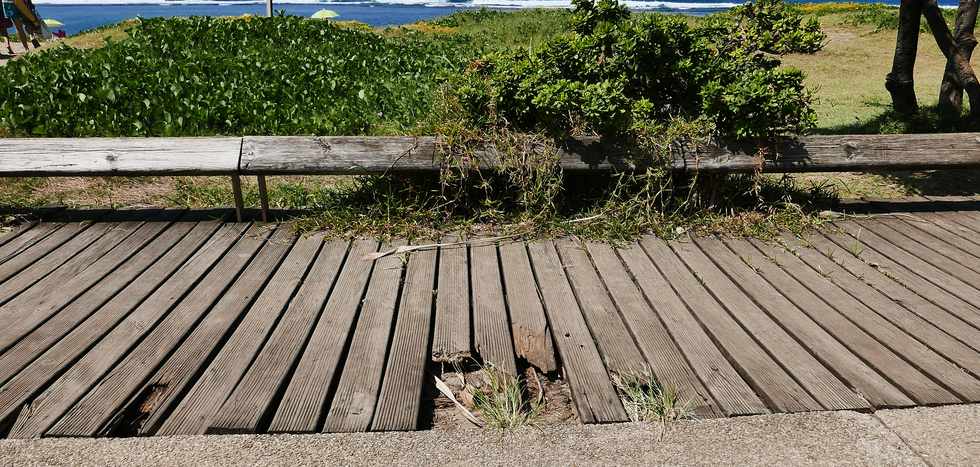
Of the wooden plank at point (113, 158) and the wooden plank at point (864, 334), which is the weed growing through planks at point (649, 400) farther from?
the wooden plank at point (113, 158)

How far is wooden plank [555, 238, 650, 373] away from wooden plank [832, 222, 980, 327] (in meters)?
1.89

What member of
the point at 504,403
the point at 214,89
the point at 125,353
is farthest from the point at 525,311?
the point at 214,89

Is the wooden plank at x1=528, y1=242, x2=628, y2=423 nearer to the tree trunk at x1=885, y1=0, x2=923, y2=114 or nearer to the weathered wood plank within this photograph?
the weathered wood plank

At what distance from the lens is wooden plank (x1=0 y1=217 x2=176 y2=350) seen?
346 centimetres

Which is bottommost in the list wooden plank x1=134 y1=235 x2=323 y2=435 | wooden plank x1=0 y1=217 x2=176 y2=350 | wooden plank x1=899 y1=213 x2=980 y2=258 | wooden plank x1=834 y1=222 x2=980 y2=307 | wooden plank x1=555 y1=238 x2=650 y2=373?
wooden plank x1=899 y1=213 x2=980 y2=258

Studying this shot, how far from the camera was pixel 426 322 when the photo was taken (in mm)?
3574

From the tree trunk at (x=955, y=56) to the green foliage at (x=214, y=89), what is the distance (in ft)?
16.6

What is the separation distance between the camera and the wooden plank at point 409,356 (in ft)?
9.07

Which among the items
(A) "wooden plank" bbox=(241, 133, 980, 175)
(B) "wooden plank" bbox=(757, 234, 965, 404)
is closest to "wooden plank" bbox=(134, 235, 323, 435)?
(A) "wooden plank" bbox=(241, 133, 980, 175)

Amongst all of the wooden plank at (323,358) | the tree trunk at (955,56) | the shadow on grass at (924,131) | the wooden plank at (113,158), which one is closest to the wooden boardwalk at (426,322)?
the wooden plank at (323,358)

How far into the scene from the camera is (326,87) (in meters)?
9.08

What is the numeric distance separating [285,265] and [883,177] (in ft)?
18.9

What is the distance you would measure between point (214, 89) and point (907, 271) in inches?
303

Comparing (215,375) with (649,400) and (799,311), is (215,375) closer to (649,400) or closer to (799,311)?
(649,400)
